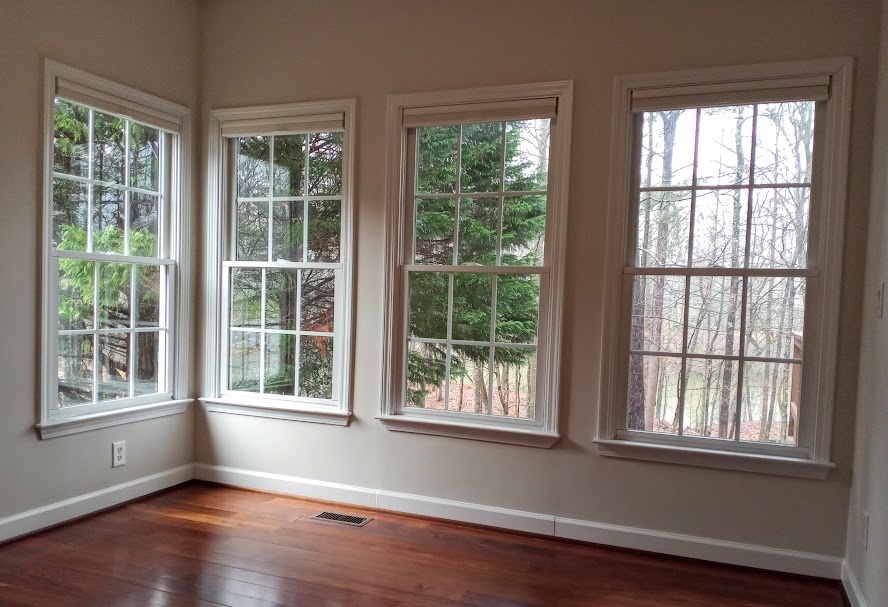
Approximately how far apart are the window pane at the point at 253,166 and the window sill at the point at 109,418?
138cm

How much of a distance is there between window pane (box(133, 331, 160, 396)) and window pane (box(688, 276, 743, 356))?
3.04 m

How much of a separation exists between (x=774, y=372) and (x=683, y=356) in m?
0.41

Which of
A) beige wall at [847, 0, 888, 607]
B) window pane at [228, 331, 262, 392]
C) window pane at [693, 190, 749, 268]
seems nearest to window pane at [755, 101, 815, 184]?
window pane at [693, 190, 749, 268]

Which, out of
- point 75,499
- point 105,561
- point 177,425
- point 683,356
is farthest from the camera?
point 177,425

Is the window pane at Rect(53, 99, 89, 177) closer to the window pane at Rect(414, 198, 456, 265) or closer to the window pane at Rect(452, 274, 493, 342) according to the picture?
the window pane at Rect(414, 198, 456, 265)

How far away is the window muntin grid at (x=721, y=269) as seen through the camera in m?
2.88

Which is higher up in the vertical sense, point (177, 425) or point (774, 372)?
point (774, 372)

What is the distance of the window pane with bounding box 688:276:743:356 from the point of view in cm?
296

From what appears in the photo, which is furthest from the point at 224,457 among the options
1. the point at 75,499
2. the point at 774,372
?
the point at 774,372

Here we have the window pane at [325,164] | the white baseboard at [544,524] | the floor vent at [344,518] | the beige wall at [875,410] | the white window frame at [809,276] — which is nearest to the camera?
the beige wall at [875,410]

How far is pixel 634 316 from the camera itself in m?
3.11

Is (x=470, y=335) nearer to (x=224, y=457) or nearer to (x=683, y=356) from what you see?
(x=683, y=356)

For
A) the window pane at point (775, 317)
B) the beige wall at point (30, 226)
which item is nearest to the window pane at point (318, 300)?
the beige wall at point (30, 226)

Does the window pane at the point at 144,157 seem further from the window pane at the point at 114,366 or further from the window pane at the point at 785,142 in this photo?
the window pane at the point at 785,142
